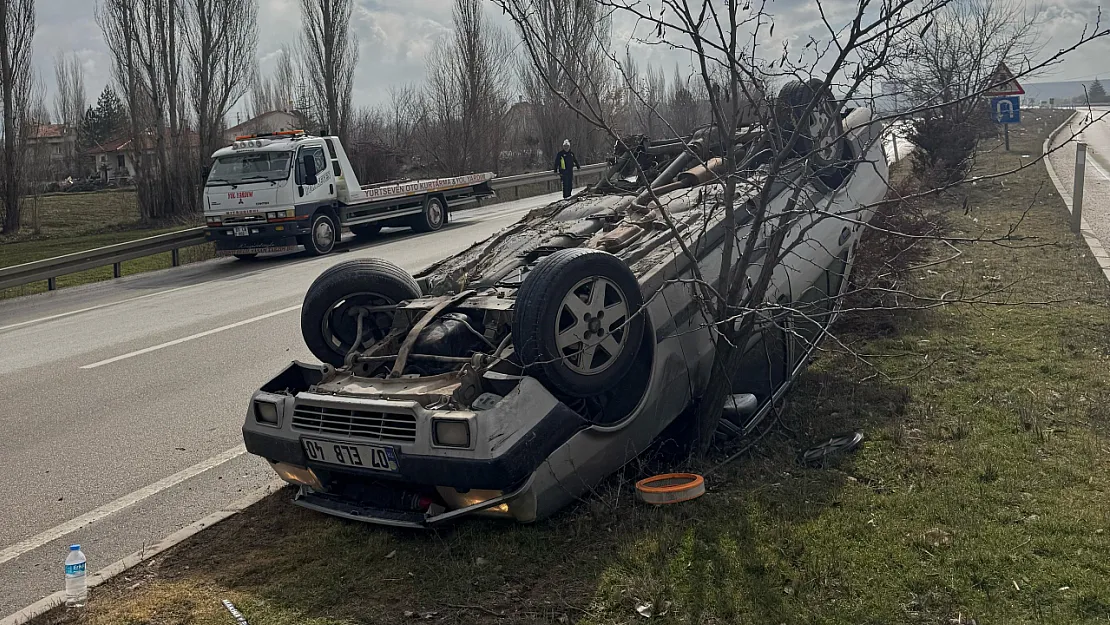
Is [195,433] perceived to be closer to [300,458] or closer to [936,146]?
[300,458]

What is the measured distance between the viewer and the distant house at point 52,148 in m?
27.4

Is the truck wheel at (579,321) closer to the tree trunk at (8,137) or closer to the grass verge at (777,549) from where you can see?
the grass verge at (777,549)

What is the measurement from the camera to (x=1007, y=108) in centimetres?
1677

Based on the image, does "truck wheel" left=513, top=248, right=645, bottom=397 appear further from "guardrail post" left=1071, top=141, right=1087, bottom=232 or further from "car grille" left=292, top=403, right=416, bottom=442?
"guardrail post" left=1071, top=141, right=1087, bottom=232

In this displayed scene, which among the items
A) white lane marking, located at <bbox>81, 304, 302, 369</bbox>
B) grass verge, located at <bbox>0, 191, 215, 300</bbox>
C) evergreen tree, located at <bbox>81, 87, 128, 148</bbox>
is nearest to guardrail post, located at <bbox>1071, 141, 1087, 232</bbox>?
white lane marking, located at <bbox>81, 304, 302, 369</bbox>

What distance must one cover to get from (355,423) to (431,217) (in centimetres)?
1651

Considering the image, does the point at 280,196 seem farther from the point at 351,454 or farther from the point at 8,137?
the point at 351,454

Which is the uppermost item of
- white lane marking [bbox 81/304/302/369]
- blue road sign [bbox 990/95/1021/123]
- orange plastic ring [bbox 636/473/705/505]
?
blue road sign [bbox 990/95/1021/123]

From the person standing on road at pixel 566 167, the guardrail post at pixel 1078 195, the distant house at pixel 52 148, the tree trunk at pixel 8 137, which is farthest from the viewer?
the distant house at pixel 52 148

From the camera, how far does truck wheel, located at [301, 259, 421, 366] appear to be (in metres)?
5.39

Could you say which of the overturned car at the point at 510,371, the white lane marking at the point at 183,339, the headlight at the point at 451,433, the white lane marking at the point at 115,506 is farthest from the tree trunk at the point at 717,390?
the white lane marking at the point at 183,339

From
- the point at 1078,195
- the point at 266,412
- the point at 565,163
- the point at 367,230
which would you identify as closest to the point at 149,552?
the point at 266,412

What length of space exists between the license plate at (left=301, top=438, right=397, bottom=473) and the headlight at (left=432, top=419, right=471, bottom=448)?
0.22m

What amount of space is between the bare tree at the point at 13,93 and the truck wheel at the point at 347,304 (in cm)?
2362
